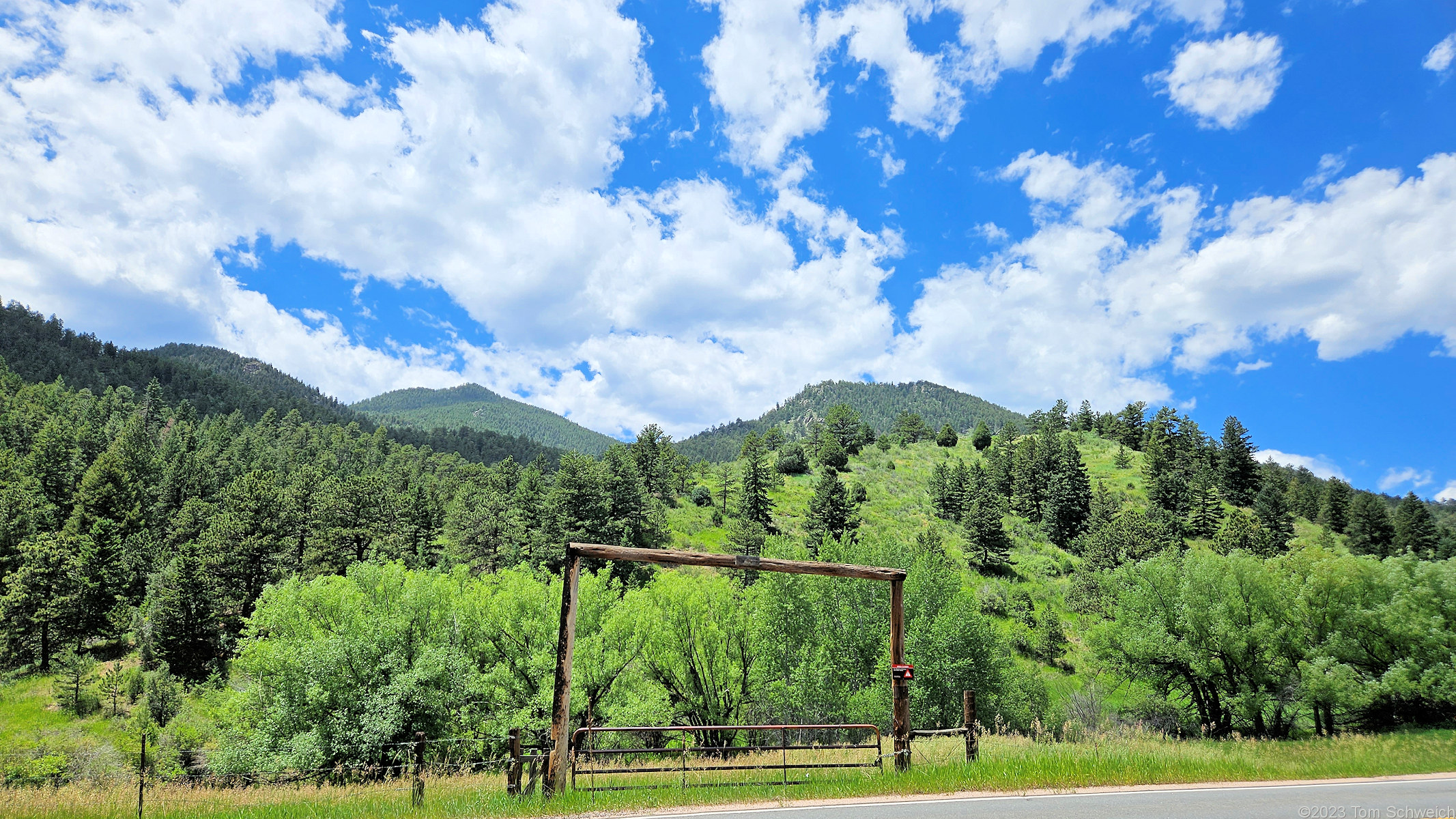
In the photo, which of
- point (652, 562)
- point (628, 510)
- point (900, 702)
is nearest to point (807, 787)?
point (900, 702)

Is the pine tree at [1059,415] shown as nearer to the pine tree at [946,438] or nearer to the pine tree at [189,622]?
the pine tree at [946,438]

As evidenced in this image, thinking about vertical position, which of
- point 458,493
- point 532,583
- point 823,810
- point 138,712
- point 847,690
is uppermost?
point 458,493

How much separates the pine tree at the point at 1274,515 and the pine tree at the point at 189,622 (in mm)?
100480

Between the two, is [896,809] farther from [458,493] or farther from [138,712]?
[458,493]

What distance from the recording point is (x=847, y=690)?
32.4 metres

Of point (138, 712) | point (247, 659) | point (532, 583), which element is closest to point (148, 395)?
point (138, 712)

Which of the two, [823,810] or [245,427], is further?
[245,427]

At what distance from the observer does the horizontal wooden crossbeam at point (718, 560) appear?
40.5 ft

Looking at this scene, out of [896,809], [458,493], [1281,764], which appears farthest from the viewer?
[458,493]

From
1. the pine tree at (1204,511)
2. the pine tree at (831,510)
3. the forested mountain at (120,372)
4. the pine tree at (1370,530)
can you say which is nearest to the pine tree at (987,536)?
the pine tree at (831,510)

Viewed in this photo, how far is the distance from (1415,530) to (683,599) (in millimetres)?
98928

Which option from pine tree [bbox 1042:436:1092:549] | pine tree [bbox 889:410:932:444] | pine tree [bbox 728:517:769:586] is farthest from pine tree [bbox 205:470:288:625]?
pine tree [bbox 889:410:932:444]

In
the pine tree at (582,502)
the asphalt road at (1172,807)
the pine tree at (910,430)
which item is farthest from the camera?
the pine tree at (910,430)

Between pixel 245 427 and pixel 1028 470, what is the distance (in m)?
152
